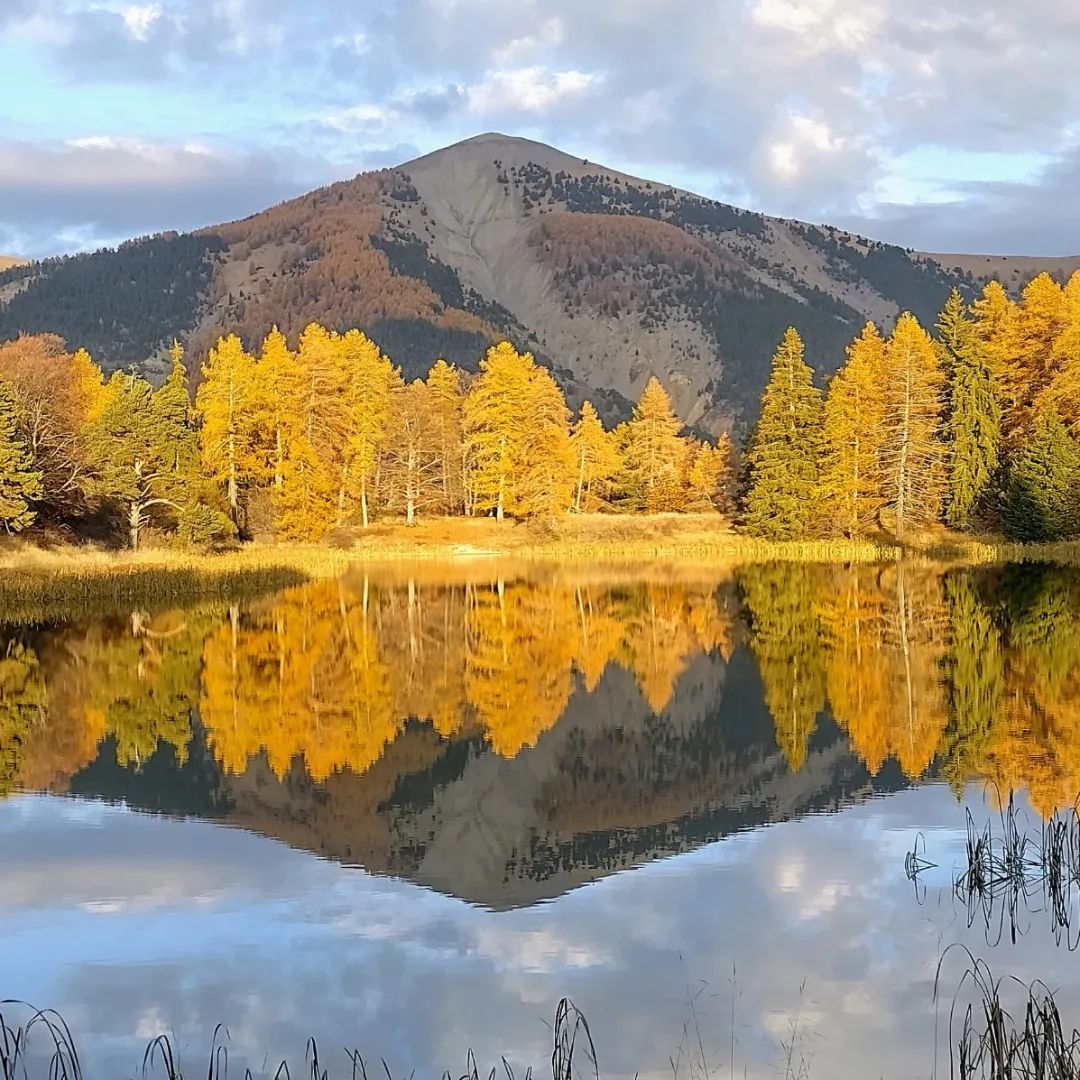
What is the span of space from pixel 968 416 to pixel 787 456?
30.3ft

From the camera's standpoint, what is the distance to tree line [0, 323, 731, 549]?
51844mm

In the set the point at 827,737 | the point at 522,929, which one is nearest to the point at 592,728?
the point at 827,737

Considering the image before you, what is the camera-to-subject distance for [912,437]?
66125 mm

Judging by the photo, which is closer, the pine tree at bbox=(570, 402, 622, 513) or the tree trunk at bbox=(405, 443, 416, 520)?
the tree trunk at bbox=(405, 443, 416, 520)

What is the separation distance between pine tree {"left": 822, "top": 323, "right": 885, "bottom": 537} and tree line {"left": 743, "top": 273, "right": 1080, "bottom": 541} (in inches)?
A: 2.9

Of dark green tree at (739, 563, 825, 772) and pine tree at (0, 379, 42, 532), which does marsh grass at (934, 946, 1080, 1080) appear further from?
pine tree at (0, 379, 42, 532)

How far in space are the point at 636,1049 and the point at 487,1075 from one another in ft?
3.65

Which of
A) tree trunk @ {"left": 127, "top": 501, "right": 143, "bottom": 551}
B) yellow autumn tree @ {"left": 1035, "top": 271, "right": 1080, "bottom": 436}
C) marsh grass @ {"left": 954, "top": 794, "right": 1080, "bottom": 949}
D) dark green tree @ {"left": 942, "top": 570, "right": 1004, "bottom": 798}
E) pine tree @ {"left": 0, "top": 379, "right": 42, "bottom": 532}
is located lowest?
dark green tree @ {"left": 942, "top": 570, "right": 1004, "bottom": 798}

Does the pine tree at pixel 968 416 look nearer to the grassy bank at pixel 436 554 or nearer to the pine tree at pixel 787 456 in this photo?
the grassy bank at pixel 436 554

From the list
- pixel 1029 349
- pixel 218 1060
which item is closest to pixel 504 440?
pixel 1029 349

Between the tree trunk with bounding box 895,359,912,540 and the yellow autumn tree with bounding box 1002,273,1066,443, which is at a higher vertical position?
the yellow autumn tree with bounding box 1002,273,1066,443

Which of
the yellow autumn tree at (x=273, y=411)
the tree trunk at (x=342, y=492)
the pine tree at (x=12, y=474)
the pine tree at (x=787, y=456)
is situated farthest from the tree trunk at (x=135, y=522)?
the pine tree at (x=787, y=456)

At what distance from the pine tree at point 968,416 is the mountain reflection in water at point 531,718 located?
81.7ft

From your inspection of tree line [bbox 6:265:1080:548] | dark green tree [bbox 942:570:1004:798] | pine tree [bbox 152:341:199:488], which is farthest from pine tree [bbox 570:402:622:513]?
dark green tree [bbox 942:570:1004:798]
